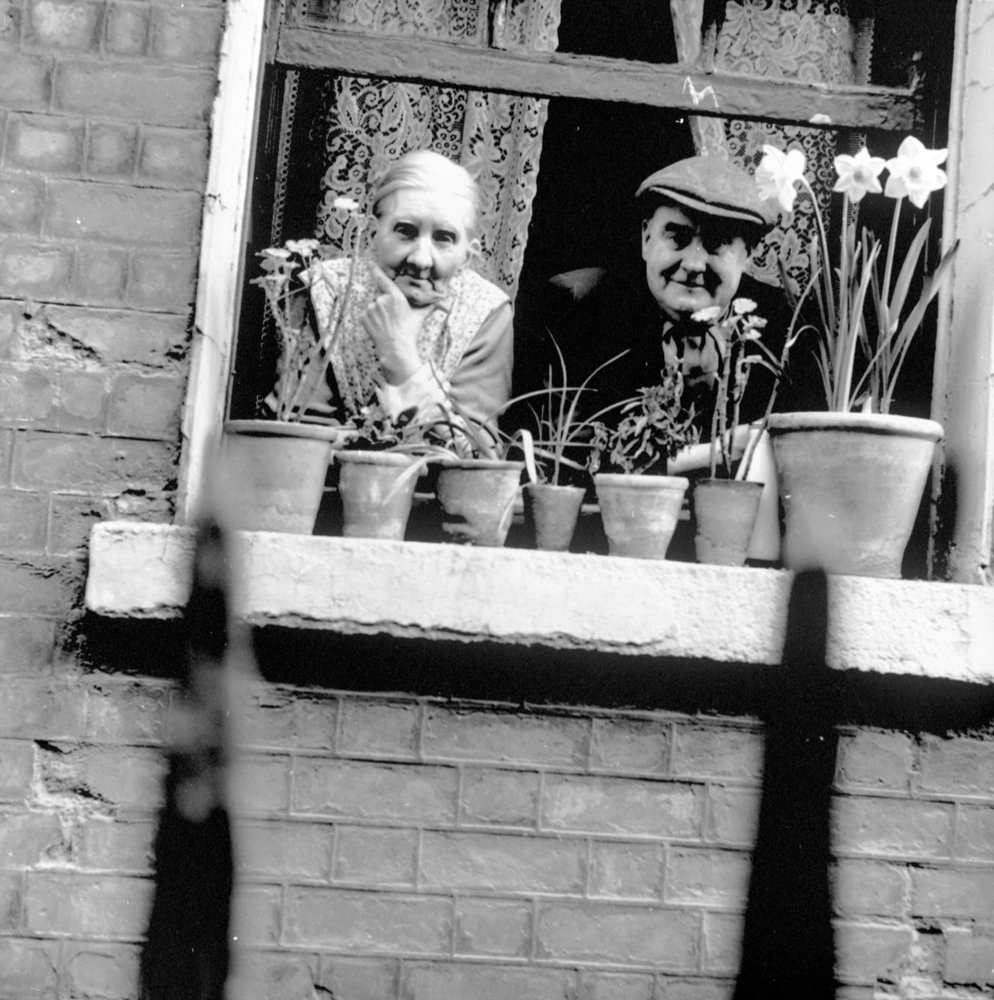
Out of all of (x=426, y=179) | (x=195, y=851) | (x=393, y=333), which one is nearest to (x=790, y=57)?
(x=426, y=179)

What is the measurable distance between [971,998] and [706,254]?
162cm

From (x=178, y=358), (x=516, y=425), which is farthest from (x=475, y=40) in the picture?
(x=178, y=358)

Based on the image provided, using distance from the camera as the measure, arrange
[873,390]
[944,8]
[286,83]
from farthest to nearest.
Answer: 1. [286,83]
2. [944,8]
3. [873,390]

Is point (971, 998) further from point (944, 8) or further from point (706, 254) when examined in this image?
point (944, 8)

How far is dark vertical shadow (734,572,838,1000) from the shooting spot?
6.25 feet

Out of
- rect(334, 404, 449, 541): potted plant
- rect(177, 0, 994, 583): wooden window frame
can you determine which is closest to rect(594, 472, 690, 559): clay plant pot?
rect(334, 404, 449, 541): potted plant

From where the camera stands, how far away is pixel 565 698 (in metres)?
1.93

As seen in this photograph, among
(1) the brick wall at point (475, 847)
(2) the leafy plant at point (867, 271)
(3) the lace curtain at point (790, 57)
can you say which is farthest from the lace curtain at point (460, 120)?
(1) the brick wall at point (475, 847)

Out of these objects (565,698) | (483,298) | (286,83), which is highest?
(286,83)

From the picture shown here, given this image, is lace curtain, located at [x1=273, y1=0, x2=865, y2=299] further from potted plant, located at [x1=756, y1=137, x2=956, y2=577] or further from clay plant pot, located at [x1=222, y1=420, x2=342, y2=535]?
clay plant pot, located at [x1=222, y1=420, x2=342, y2=535]

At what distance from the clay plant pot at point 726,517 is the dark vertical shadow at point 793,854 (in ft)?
0.74

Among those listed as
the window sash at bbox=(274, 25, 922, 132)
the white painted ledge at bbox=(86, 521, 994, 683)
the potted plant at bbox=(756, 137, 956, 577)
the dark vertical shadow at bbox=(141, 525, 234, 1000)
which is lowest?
the dark vertical shadow at bbox=(141, 525, 234, 1000)

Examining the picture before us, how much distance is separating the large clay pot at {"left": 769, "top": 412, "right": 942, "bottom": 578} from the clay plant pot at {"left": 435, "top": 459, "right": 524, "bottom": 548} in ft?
1.70

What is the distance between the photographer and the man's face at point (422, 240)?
230cm
